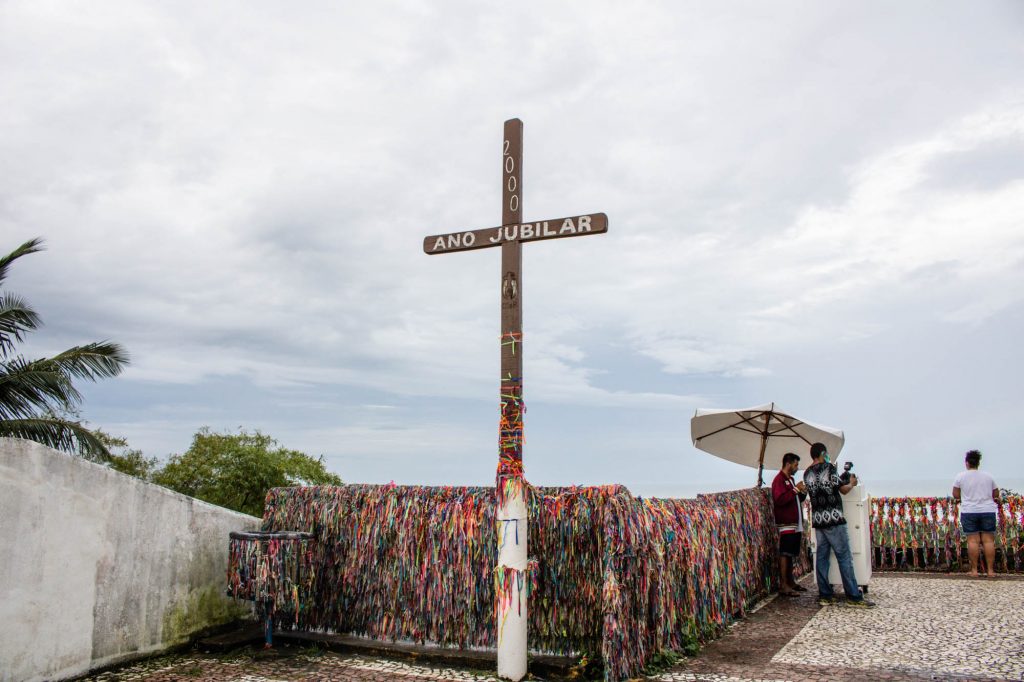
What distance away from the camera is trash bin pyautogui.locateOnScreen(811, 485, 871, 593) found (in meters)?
9.22

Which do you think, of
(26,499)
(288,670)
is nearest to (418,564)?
(288,670)

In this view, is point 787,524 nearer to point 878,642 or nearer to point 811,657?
point 878,642

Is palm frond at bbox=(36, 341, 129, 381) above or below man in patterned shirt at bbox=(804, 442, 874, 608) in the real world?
above

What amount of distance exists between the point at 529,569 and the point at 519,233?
9.12 ft

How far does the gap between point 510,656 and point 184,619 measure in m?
3.19

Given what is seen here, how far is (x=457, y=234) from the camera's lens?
656 cm

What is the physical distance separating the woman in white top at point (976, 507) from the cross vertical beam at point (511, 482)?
28.1 feet

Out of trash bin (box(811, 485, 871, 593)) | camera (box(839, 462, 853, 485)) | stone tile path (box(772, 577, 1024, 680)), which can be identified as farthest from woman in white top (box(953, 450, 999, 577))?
camera (box(839, 462, 853, 485))

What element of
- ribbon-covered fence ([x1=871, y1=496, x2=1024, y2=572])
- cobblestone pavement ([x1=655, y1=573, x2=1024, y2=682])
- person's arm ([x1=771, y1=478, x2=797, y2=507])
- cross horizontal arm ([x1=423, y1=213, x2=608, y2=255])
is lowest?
cobblestone pavement ([x1=655, y1=573, x2=1024, y2=682])

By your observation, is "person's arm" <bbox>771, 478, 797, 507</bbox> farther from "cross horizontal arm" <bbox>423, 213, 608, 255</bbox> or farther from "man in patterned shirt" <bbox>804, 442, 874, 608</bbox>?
"cross horizontal arm" <bbox>423, 213, 608, 255</bbox>

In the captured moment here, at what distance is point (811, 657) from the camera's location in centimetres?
621

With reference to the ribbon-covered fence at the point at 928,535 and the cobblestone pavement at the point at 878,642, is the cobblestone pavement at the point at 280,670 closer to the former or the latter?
the cobblestone pavement at the point at 878,642

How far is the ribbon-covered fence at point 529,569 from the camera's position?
5.73 metres

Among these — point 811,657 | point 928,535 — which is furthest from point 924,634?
point 928,535
